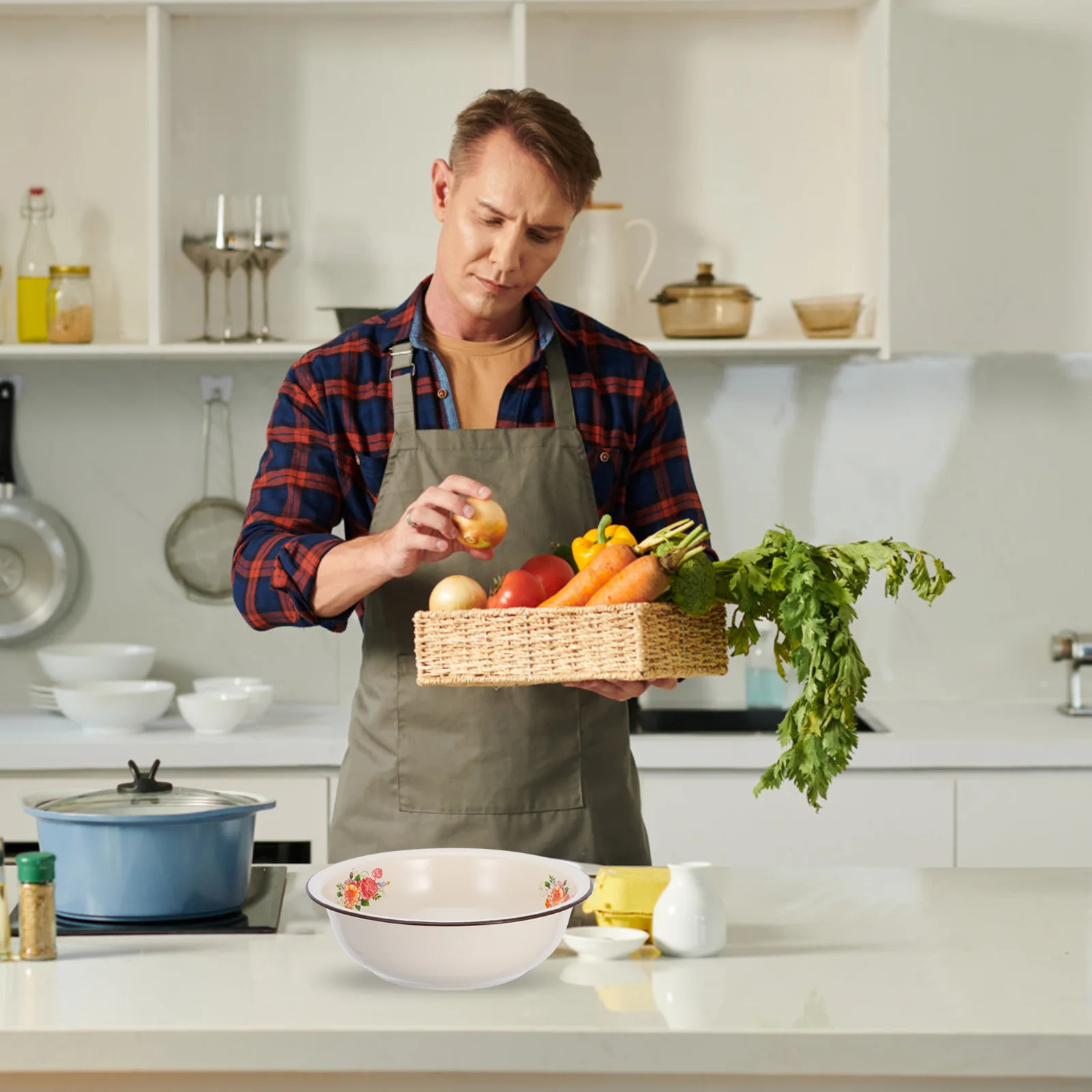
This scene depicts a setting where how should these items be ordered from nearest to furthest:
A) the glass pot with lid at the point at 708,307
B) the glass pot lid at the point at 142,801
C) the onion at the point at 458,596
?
1. the glass pot lid at the point at 142,801
2. the onion at the point at 458,596
3. the glass pot with lid at the point at 708,307

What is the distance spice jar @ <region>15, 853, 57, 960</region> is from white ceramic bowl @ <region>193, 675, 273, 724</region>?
1479 mm

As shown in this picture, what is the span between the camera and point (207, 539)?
3.21 metres

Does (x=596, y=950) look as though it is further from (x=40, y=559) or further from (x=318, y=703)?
(x=40, y=559)

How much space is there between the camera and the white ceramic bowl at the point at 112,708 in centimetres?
273

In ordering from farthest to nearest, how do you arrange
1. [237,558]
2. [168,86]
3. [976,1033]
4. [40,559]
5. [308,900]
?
[40,559]
[168,86]
[237,558]
[308,900]
[976,1033]

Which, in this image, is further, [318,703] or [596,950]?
[318,703]

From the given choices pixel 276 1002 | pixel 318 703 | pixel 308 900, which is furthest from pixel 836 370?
pixel 276 1002

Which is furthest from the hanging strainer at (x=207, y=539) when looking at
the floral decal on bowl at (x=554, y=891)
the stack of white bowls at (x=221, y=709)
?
the floral decal on bowl at (x=554, y=891)

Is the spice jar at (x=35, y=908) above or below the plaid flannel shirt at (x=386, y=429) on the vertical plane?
below

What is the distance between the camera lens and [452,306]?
1.92 m

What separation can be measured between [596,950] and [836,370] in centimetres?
212

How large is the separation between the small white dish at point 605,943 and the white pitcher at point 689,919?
24 millimetres

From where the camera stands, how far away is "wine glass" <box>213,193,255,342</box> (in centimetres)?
290

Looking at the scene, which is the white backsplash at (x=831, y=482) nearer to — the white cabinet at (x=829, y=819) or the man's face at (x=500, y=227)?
the white cabinet at (x=829, y=819)
